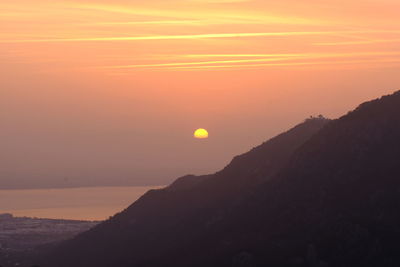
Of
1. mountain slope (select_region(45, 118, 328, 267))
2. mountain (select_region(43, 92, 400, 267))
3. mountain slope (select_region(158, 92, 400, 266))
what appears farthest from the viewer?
mountain slope (select_region(45, 118, 328, 267))

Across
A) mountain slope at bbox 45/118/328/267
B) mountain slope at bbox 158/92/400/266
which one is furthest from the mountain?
mountain slope at bbox 45/118/328/267

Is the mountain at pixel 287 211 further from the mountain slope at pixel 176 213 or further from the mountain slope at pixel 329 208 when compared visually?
the mountain slope at pixel 176 213

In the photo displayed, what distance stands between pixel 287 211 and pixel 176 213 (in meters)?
34.9

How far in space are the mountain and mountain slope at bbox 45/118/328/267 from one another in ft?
0.80

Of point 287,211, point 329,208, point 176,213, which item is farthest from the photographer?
point 176,213

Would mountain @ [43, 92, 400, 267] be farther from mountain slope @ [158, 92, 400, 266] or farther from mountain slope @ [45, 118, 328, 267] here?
mountain slope @ [45, 118, 328, 267]

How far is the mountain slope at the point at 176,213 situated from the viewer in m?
160

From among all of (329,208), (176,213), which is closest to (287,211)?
(329,208)

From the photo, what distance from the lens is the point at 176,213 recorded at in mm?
171875

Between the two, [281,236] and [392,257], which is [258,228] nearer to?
[281,236]

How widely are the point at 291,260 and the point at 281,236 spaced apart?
8.06 meters

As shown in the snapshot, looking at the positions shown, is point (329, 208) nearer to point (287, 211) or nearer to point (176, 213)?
point (287, 211)

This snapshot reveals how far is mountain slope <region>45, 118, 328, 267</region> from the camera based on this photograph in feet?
524

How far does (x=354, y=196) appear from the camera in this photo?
135750 mm
